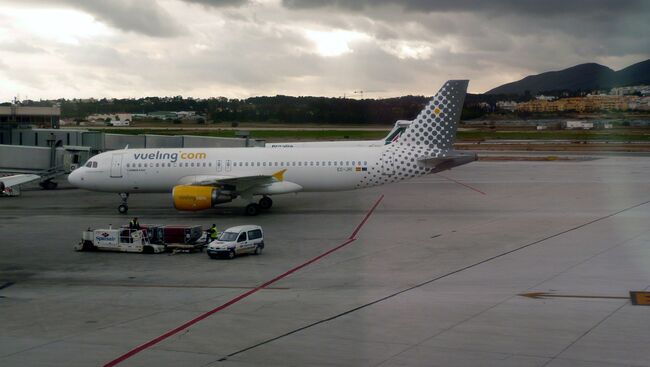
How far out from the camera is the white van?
29.0 m

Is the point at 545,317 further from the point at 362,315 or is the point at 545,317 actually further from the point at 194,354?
the point at 194,354

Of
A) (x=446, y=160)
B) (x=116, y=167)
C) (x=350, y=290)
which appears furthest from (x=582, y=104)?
(x=350, y=290)

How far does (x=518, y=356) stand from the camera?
15617 millimetres

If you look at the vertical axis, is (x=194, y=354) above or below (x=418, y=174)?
below

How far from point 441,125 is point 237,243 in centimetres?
1737

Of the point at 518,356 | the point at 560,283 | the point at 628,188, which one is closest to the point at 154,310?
the point at 518,356

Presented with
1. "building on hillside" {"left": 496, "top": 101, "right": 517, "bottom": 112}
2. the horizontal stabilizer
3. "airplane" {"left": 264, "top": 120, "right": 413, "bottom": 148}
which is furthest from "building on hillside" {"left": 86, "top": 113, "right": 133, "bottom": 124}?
the horizontal stabilizer

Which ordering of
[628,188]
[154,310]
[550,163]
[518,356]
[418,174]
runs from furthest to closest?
1. [550,163]
2. [628,188]
3. [418,174]
4. [154,310]
5. [518,356]

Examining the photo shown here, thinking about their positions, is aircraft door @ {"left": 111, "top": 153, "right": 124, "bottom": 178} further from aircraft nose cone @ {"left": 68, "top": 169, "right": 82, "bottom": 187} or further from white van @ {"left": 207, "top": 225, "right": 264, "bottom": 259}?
white van @ {"left": 207, "top": 225, "right": 264, "bottom": 259}

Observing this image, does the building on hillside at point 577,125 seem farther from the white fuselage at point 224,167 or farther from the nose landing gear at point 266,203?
the nose landing gear at point 266,203

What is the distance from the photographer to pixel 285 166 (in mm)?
42500

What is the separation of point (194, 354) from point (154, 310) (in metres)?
4.88

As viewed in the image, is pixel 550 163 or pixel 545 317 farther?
pixel 550 163

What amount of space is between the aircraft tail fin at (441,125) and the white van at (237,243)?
49.1ft
